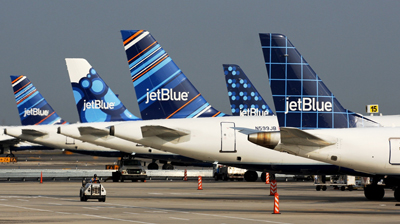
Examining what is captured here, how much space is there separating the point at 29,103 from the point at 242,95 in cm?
3399

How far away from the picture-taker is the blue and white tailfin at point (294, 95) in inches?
1238

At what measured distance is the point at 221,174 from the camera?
195 ft

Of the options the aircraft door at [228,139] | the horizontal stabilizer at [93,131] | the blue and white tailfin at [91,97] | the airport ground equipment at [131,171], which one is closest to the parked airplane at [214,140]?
the aircraft door at [228,139]

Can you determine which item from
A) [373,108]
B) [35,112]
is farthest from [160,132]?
[35,112]

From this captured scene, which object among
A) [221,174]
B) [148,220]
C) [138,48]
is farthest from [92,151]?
[148,220]

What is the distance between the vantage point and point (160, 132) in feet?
114

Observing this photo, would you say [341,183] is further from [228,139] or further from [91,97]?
[91,97]

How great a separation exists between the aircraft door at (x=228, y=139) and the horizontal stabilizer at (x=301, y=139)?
702 centimetres

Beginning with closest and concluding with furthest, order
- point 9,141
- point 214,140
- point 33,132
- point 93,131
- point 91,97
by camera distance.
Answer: point 214,140, point 93,131, point 91,97, point 33,132, point 9,141

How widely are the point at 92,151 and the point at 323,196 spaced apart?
1324 inches

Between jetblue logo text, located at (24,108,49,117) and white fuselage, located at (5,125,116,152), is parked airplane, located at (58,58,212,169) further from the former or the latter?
jetblue logo text, located at (24,108,49,117)

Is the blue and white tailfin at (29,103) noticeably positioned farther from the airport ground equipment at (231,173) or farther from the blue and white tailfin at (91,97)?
the airport ground equipment at (231,173)

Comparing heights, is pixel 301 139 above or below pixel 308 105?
below

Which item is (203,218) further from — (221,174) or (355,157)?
(221,174)
